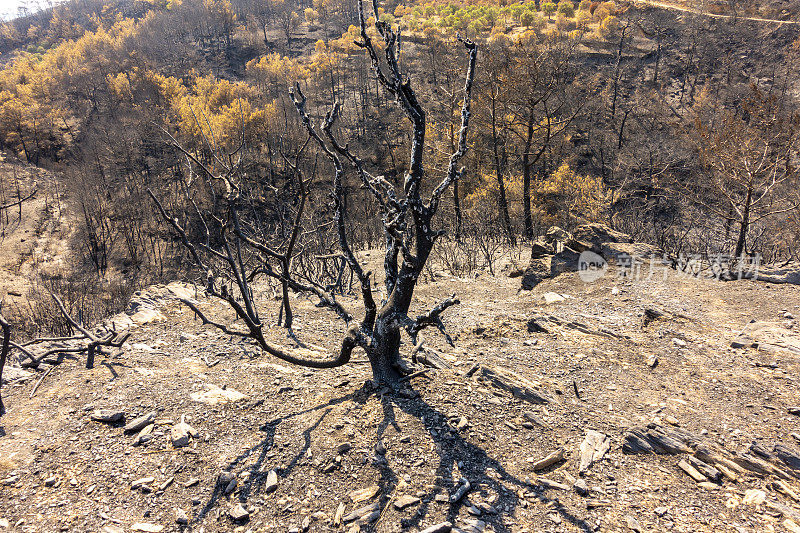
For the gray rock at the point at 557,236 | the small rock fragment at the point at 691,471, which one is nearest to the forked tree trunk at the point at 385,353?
the small rock fragment at the point at 691,471

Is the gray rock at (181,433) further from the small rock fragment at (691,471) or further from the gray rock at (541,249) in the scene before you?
the gray rock at (541,249)

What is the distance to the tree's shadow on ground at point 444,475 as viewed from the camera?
2.73 metres

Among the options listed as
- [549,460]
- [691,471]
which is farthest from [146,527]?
[691,471]

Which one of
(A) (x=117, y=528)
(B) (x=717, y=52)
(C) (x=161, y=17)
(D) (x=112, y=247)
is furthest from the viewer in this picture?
(C) (x=161, y=17)

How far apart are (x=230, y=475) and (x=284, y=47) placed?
A: 3299 inches

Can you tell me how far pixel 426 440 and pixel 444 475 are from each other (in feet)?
1.21

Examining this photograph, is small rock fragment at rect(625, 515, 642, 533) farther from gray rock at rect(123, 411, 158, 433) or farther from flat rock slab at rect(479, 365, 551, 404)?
gray rock at rect(123, 411, 158, 433)

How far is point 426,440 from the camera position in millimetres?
3373

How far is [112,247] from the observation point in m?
33.3

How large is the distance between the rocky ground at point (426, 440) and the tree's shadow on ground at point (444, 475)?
14 mm

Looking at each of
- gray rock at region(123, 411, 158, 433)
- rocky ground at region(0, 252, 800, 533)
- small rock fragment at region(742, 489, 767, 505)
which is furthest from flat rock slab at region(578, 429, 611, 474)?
gray rock at region(123, 411, 158, 433)

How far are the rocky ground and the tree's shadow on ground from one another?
0.6 inches

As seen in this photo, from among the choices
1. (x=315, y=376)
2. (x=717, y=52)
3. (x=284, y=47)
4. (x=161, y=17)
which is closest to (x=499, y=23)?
(x=717, y=52)

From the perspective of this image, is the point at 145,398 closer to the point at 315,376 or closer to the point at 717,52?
the point at 315,376
